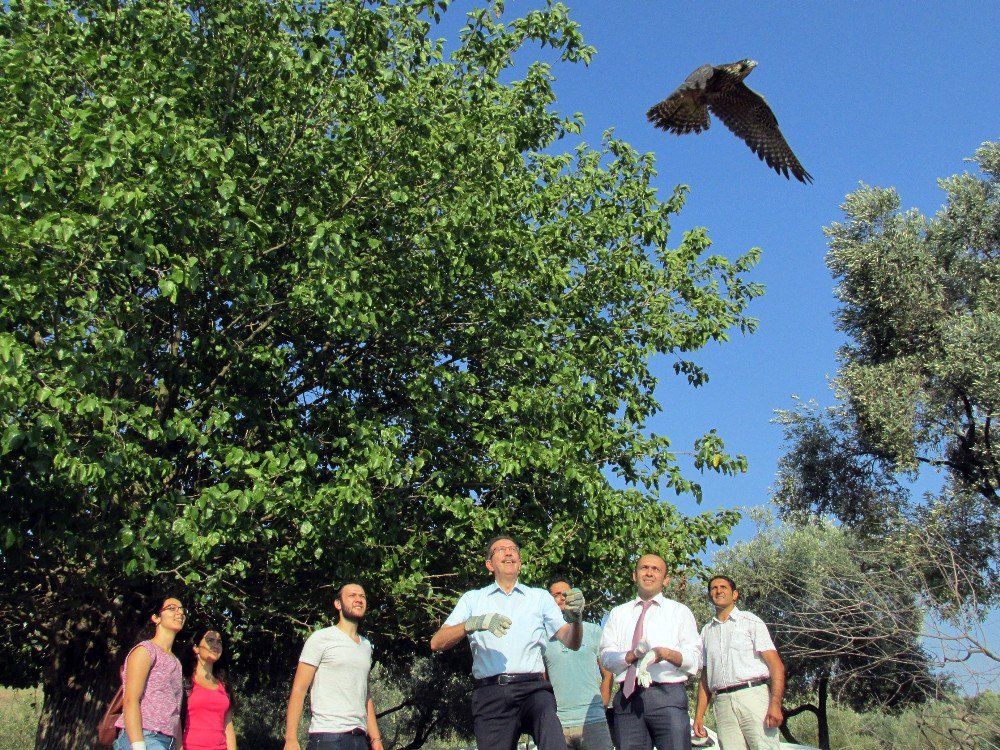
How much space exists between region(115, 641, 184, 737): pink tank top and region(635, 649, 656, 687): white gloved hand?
3.08m

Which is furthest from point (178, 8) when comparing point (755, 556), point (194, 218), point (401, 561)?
point (755, 556)

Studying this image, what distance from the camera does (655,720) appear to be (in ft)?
20.4

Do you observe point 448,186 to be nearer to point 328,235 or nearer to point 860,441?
point 328,235

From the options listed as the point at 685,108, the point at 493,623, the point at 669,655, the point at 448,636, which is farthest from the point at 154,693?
the point at 685,108

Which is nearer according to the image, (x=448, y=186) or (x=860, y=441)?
(x=448, y=186)

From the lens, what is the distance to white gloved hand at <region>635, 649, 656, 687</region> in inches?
242

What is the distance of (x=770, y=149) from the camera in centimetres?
1457

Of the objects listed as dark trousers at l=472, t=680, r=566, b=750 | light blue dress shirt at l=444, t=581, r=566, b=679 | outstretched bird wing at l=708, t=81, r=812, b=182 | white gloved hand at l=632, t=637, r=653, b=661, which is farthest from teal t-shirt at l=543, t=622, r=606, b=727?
outstretched bird wing at l=708, t=81, r=812, b=182

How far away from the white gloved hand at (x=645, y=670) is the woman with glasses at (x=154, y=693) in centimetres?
308

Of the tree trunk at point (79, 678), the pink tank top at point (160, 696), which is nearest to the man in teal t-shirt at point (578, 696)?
the pink tank top at point (160, 696)

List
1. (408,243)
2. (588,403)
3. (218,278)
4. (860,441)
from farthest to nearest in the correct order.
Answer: (860,441) → (588,403) → (408,243) → (218,278)

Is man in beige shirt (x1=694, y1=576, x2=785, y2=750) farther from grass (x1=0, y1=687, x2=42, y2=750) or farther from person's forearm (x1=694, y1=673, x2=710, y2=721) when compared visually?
grass (x1=0, y1=687, x2=42, y2=750)

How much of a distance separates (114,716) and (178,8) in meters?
8.36

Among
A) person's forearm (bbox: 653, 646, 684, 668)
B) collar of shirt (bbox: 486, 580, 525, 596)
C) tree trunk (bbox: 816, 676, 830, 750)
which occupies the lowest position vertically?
tree trunk (bbox: 816, 676, 830, 750)
